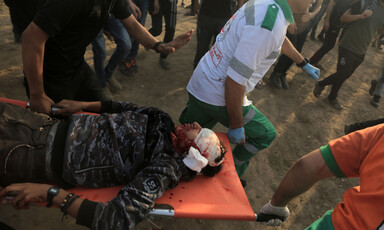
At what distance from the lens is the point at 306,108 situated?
451 cm

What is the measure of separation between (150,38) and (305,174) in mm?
1821

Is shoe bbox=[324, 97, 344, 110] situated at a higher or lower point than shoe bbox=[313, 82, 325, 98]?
lower

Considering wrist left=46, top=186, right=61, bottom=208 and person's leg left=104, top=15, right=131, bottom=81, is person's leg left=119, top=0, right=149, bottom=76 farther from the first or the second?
wrist left=46, top=186, right=61, bottom=208

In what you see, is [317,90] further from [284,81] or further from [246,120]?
[246,120]

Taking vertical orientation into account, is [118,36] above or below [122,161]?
above

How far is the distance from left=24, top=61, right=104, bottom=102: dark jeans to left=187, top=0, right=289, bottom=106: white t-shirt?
1.03 meters

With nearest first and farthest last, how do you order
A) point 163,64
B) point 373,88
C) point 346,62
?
point 346,62
point 163,64
point 373,88

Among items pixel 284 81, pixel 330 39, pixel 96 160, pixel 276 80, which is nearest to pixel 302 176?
pixel 96 160

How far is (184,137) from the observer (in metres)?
1.95

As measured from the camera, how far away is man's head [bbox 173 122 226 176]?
175 centimetres

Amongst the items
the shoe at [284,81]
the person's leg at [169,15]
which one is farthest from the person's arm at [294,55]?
the shoe at [284,81]

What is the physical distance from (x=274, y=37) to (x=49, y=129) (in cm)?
170

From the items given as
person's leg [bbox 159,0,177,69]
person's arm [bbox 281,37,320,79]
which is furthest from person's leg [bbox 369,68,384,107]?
person's leg [bbox 159,0,177,69]

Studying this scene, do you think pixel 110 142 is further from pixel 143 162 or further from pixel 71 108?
pixel 71 108
